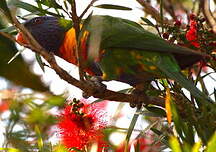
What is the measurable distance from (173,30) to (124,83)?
0.46 meters

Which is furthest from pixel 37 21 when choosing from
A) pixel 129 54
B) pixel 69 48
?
pixel 129 54

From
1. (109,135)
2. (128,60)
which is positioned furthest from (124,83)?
(109,135)

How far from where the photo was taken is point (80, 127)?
1.71 metres

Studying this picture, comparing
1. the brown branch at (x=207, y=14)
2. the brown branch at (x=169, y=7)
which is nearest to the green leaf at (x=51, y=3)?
the brown branch at (x=207, y=14)

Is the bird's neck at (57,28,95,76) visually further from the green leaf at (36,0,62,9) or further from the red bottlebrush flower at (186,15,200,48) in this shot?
the red bottlebrush flower at (186,15,200,48)

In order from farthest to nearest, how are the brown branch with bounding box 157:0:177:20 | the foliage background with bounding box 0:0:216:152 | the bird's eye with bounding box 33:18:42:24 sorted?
the brown branch with bounding box 157:0:177:20 < the bird's eye with bounding box 33:18:42:24 < the foliage background with bounding box 0:0:216:152

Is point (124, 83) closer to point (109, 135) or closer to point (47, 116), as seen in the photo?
point (109, 135)

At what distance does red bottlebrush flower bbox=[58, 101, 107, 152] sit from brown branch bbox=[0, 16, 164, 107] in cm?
11

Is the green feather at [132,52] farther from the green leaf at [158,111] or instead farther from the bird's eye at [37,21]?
the bird's eye at [37,21]

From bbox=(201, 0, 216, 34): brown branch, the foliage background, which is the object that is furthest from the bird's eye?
bbox=(201, 0, 216, 34): brown branch

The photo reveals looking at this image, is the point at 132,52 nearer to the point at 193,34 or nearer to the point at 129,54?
the point at 129,54

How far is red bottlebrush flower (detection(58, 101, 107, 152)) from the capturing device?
5.43 feet

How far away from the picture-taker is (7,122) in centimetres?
220

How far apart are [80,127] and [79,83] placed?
0.29m
